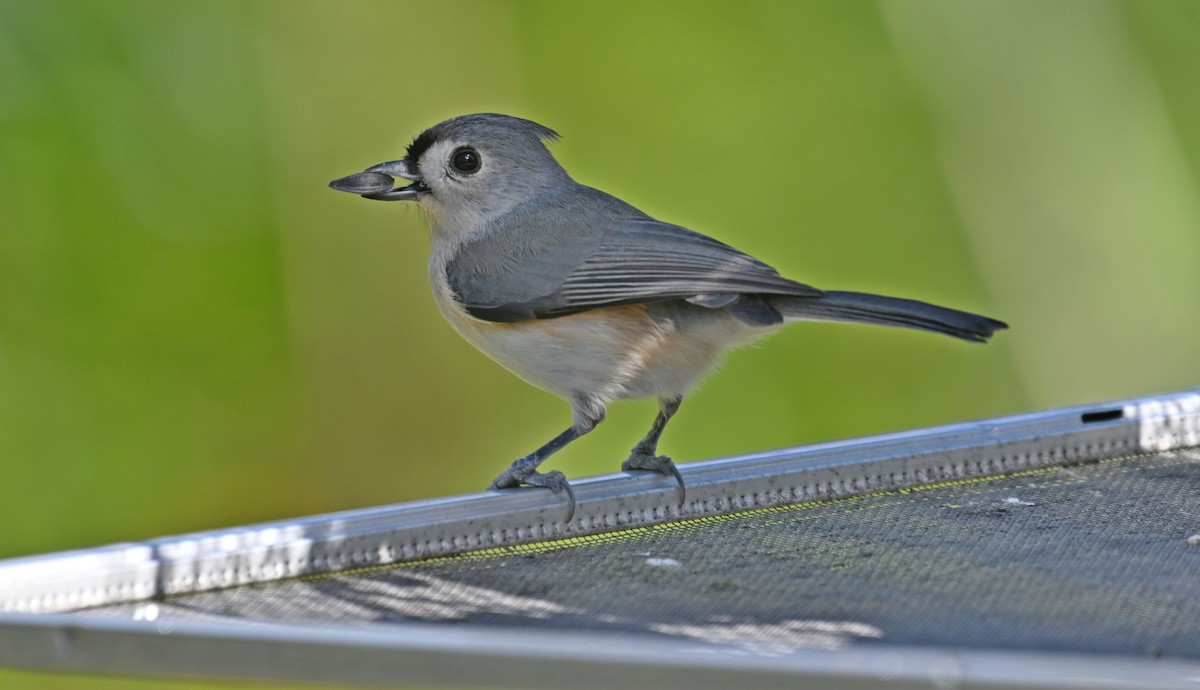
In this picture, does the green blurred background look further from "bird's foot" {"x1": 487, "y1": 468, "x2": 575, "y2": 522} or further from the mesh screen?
the mesh screen

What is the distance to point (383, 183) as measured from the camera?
249 cm

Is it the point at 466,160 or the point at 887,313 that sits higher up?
the point at 466,160

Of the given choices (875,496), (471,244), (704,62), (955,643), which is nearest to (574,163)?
(704,62)

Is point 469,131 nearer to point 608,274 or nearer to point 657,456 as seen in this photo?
point 608,274

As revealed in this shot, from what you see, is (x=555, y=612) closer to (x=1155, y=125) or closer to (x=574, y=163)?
(x=574, y=163)

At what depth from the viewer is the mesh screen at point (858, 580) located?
135cm

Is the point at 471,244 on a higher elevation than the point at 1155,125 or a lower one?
lower

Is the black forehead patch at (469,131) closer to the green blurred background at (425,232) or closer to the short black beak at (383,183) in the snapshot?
the short black beak at (383,183)

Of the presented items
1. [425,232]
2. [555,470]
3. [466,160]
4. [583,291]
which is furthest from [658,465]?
[425,232]

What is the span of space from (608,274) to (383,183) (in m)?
0.48

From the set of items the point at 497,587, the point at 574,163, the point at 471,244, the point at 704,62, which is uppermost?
the point at 704,62

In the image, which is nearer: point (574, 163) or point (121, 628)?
point (121, 628)

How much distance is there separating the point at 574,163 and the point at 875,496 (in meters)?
2.07

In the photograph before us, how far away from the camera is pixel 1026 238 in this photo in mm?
4000
